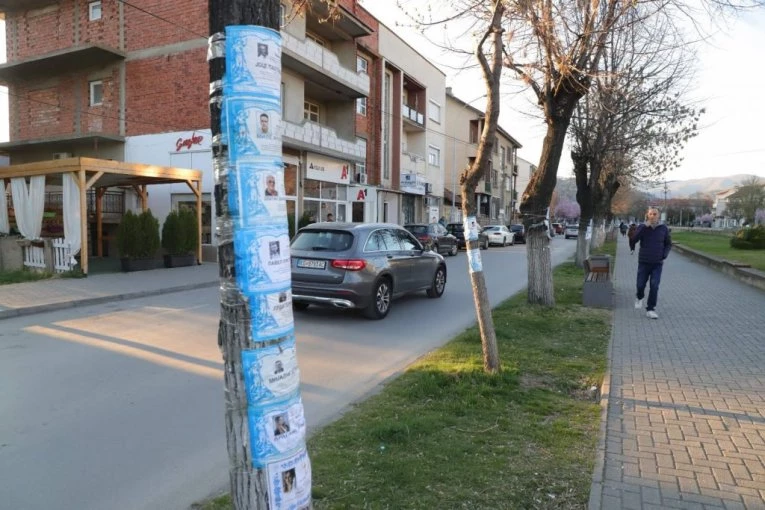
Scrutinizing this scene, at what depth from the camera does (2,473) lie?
3.77 meters

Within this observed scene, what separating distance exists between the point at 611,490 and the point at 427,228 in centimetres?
Result: 2164

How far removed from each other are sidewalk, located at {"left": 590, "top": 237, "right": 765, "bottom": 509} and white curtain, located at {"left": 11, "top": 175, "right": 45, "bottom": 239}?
14.8 metres

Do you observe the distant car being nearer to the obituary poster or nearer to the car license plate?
the car license plate

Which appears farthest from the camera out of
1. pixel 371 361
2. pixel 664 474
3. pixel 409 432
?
pixel 371 361

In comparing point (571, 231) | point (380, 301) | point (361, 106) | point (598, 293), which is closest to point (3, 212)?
point (380, 301)

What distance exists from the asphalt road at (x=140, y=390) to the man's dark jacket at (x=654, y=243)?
331cm

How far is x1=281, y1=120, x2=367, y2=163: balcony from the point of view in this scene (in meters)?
21.2

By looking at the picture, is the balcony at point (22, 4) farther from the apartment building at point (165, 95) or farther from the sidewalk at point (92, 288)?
the sidewalk at point (92, 288)

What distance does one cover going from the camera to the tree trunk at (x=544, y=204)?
9.68 m

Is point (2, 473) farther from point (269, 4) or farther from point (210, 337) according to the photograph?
point (210, 337)

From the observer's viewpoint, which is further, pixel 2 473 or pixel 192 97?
pixel 192 97

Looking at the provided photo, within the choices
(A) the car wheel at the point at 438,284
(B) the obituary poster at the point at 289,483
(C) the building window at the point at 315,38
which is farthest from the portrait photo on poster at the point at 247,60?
(C) the building window at the point at 315,38

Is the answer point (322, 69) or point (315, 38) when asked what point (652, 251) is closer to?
point (322, 69)

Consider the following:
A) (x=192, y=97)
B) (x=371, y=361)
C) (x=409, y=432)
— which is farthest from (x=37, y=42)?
(x=409, y=432)
